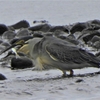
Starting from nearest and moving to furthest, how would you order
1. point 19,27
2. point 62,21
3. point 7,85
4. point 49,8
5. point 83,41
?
point 7,85, point 83,41, point 19,27, point 62,21, point 49,8

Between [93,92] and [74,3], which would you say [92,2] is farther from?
[93,92]

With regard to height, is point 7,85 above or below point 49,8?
below

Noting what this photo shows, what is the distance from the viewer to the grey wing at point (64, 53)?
903 cm

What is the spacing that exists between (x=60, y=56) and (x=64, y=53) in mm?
96

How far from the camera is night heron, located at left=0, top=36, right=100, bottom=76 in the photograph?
9.02 metres

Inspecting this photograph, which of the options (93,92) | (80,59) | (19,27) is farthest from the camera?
(19,27)

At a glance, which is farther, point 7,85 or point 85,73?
point 85,73

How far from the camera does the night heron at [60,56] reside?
9023mm

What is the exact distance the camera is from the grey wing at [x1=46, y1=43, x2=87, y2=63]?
29.6 feet

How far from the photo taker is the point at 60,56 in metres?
9.06

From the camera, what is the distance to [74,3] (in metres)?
29.8

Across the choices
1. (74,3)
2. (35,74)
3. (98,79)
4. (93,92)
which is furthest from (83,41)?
(74,3)

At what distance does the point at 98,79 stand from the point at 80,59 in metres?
0.73

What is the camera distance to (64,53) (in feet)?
29.8
